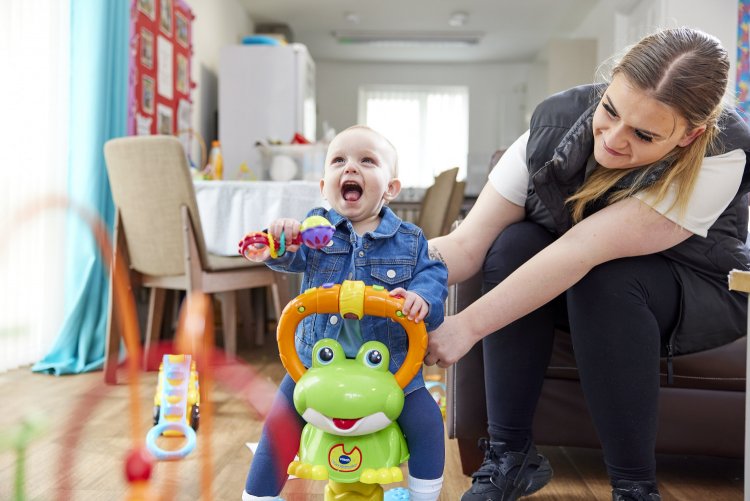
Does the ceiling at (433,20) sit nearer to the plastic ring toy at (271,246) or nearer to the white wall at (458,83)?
the white wall at (458,83)

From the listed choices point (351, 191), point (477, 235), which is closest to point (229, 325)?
point (477, 235)

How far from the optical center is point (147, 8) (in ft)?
11.2

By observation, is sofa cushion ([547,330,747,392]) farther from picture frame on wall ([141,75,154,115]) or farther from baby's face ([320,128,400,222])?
picture frame on wall ([141,75,154,115])

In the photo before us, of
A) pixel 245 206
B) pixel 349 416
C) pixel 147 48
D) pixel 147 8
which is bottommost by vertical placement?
pixel 349 416

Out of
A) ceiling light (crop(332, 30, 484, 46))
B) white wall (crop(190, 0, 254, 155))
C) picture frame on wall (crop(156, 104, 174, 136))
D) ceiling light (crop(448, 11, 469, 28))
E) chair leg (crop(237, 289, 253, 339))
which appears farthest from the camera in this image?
ceiling light (crop(332, 30, 484, 46))

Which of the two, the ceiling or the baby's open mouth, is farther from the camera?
the ceiling

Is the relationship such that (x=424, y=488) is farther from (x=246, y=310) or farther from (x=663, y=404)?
(x=246, y=310)

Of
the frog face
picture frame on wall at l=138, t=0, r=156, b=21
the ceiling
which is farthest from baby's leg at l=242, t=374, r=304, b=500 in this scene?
the ceiling

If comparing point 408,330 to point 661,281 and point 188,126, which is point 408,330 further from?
point 188,126

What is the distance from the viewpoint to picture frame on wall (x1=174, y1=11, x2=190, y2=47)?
3.91m

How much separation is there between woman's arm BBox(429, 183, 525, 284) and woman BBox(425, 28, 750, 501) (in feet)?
0.07

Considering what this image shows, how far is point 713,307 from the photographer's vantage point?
45.5 inches

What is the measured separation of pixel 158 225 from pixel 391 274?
1.43m

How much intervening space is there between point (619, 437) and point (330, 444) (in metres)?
0.44
